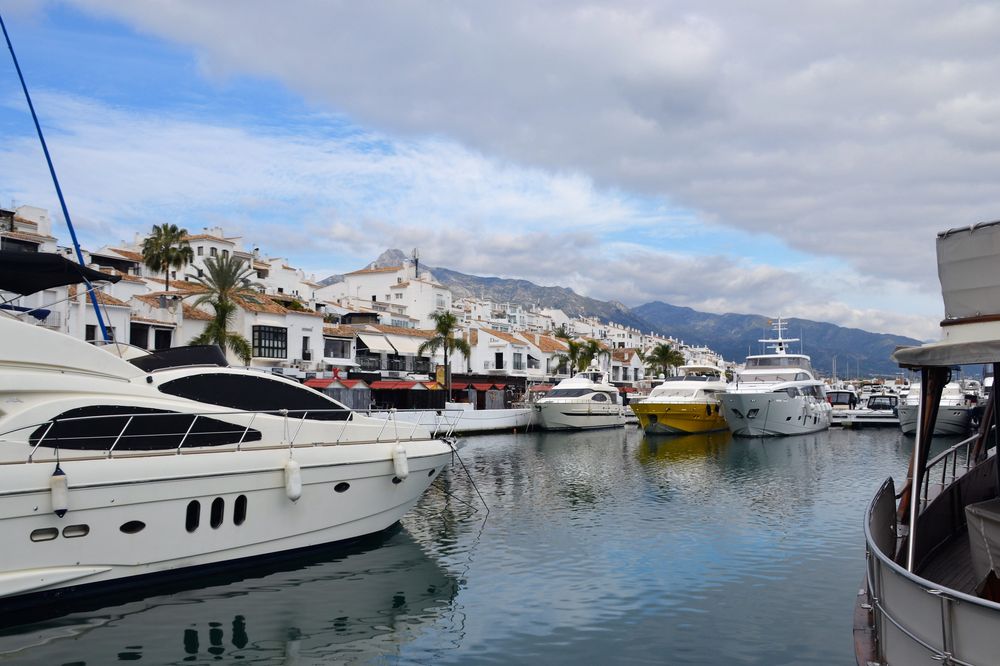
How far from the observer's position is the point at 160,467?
41.7 ft

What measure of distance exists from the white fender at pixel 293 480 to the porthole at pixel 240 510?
29.8 inches

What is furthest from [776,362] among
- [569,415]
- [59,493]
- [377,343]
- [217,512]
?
[59,493]

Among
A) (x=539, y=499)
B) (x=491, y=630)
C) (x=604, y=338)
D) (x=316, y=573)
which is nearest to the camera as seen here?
(x=491, y=630)

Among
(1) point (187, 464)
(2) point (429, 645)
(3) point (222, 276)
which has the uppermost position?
(3) point (222, 276)

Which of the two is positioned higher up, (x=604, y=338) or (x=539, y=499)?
(x=604, y=338)

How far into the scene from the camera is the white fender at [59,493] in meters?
11.5

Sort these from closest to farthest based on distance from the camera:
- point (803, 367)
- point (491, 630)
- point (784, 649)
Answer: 1. point (784, 649)
2. point (491, 630)
3. point (803, 367)

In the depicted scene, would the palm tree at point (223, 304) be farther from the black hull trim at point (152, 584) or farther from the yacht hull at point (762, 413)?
the black hull trim at point (152, 584)

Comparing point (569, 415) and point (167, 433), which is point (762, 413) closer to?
point (569, 415)

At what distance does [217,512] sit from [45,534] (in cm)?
266

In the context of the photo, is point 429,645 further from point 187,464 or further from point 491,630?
point 187,464

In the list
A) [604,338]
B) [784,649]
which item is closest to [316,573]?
[784,649]

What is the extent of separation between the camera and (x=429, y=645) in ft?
37.0

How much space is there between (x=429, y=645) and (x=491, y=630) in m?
1.00
